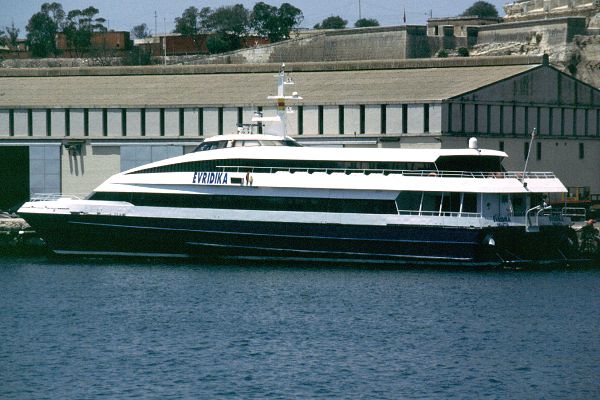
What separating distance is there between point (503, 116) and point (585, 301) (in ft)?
93.6

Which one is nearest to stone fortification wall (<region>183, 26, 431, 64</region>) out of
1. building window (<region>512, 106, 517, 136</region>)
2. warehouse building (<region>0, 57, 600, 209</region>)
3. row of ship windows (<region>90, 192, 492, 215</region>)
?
warehouse building (<region>0, 57, 600, 209</region>)

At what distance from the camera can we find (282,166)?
59562 mm

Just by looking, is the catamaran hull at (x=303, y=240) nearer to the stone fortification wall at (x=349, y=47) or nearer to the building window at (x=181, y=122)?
the building window at (x=181, y=122)

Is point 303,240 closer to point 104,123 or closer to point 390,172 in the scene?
point 390,172

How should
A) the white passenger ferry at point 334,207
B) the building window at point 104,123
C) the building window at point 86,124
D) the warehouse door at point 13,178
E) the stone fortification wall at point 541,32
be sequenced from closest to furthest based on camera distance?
the white passenger ferry at point 334,207
the building window at point 104,123
the building window at point 86,124
the warehouse door at point 13,178
the stone fortification wall at point 541,32

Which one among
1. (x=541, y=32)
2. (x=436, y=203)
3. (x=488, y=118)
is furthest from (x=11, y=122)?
(x=541, y=32)

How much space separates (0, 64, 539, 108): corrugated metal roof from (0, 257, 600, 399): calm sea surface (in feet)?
66.7

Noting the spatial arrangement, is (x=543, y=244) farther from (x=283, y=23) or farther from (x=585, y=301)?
(x=283, y=23)

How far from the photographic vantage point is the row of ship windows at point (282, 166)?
58.7 m

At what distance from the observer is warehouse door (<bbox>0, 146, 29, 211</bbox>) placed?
8400cm

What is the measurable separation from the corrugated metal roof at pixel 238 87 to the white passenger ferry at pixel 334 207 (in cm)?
1496

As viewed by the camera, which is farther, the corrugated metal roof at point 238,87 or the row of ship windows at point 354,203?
the corrugated metal roof at point 238,87

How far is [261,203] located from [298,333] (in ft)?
53.9

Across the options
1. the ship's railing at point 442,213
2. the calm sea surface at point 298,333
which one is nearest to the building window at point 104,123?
the calm sea surface at point 298,333
